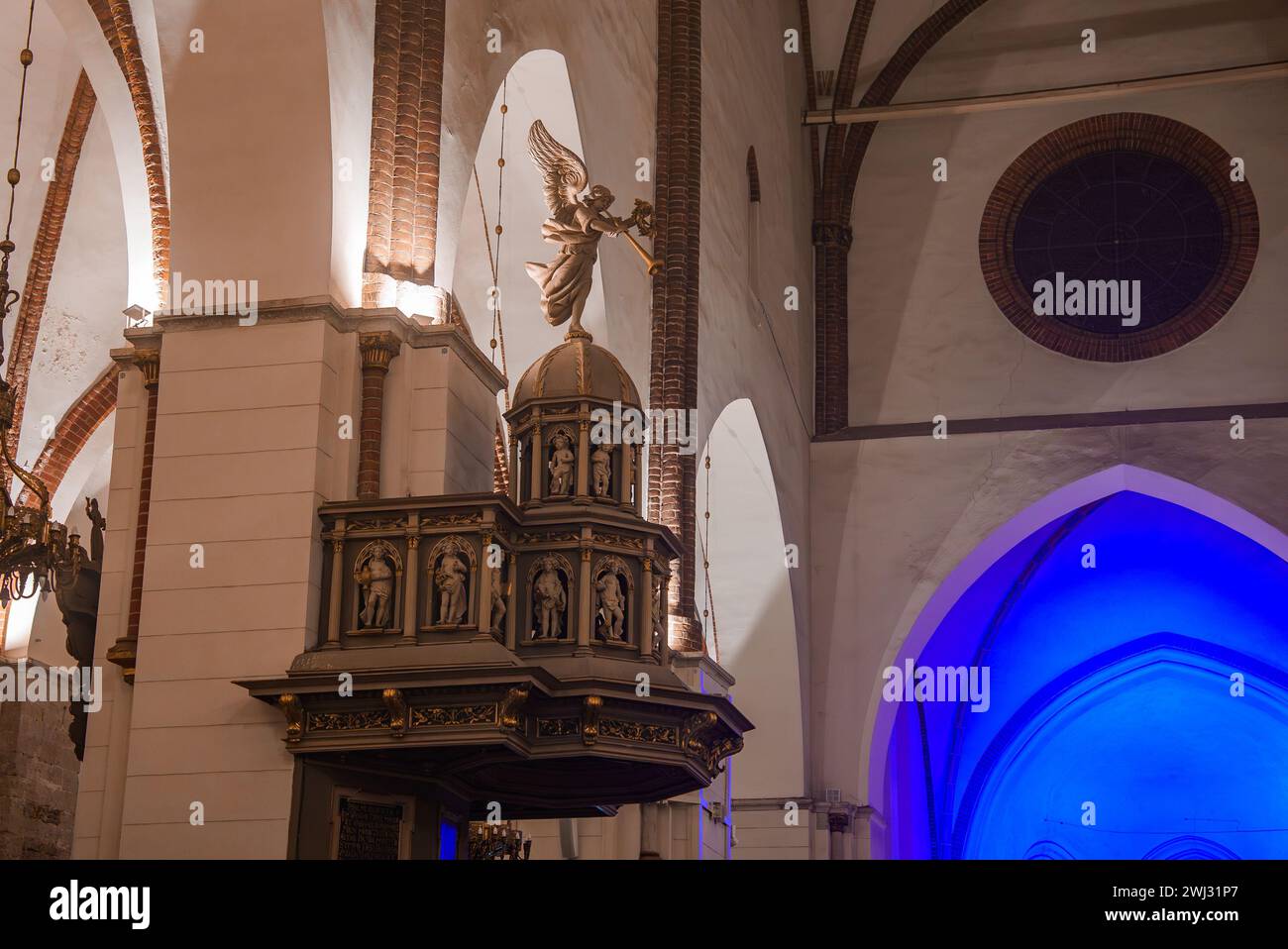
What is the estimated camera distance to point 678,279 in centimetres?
1308

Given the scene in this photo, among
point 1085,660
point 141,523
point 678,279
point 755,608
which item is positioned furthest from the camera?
point 1085,660

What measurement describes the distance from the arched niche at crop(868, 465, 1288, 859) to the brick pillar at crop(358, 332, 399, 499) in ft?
35.6

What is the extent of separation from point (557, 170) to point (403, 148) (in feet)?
2.61

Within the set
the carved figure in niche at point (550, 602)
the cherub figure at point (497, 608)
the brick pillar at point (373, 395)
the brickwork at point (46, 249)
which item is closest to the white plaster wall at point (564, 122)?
the brick pillar at point (373, 395)

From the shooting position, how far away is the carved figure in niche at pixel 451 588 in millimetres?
7711

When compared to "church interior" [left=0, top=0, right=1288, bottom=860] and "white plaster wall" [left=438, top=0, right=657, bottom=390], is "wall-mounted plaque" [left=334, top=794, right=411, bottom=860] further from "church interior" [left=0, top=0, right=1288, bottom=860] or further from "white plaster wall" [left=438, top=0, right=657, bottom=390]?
"white plaster wall" [left=438, top=0, right=657, bottom=390]

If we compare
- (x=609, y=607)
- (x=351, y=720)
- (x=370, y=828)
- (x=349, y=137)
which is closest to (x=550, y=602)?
(x=609, y=607)

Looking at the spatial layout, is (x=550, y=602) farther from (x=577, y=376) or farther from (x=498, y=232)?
(x=498, y=232)

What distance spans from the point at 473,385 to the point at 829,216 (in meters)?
12.2

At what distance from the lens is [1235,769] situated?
29.2 metres

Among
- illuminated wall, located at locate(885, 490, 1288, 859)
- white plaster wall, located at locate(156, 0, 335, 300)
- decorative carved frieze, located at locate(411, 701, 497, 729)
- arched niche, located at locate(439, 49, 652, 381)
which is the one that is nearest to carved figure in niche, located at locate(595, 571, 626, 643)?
decorative carved frieze, located at locate(411, 701, 497, 729)

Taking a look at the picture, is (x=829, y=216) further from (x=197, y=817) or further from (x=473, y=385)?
(x=197, y=817)

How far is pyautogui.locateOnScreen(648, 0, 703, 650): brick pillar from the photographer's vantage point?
494 inches
